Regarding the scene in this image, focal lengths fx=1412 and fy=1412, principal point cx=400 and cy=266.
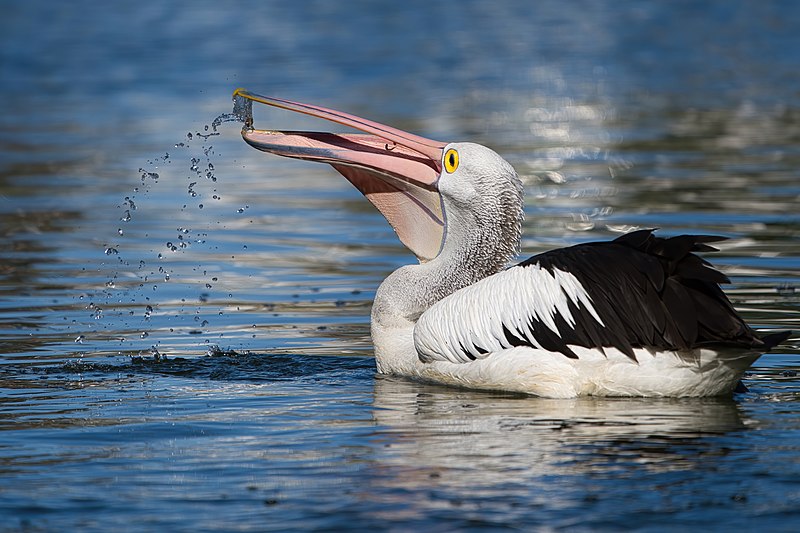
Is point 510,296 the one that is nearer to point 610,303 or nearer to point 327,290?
point 610,303

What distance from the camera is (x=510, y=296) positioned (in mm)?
5930

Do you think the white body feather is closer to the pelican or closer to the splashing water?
the pelican

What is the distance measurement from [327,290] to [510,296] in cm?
314

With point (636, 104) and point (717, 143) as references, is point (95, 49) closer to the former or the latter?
point (636, 104)

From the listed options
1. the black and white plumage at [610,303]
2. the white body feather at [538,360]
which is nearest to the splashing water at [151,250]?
the white body feather at [538,360]

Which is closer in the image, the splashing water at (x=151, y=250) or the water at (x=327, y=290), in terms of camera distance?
the water at (x=327, y=290)

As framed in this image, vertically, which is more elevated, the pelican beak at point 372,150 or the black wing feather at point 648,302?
the pelican beak at point 372,150

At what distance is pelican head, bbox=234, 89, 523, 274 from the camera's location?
661cm

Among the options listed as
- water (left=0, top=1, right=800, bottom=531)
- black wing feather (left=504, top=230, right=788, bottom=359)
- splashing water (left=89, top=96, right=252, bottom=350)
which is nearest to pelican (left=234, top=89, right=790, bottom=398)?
black wing feather (left=504, top=230, right=788, bottom=359)

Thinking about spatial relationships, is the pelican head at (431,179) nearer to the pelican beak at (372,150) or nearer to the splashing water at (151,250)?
the pelican beak at (372,150)

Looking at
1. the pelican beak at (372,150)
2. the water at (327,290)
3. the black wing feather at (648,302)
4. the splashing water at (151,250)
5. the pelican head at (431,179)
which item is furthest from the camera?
the splashing water at (151,250)

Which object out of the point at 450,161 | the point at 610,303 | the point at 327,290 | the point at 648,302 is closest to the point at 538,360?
the point at 610,303

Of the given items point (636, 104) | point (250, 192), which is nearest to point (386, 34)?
point (636, 104)

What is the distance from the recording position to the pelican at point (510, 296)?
221 inches
